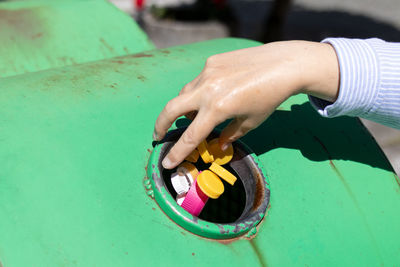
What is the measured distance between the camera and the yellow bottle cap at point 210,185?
2.60ft

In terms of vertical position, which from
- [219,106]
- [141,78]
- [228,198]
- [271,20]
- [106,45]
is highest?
[219,106]

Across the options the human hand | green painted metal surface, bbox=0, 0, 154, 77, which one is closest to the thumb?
the human hand

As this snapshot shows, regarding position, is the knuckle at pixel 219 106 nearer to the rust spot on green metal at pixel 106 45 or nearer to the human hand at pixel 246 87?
the human hand at pixel 246 87

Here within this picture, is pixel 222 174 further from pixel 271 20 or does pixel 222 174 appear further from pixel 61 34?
pixel 271 20

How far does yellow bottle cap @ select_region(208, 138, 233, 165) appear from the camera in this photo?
34.1 inches

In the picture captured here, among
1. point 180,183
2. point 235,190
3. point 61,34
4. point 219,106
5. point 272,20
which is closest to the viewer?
point 219,106

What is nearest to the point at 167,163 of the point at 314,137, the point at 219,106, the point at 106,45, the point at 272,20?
the point at 219,106

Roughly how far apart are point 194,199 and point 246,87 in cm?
26

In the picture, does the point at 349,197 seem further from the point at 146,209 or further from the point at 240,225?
the point at 146,209

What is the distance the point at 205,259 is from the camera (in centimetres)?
76

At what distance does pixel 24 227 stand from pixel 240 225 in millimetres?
401

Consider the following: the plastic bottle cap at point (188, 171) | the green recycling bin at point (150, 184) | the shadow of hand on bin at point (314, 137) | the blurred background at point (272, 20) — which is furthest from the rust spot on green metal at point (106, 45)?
the blurred background at point (272, 20)

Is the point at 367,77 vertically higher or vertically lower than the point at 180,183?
higher

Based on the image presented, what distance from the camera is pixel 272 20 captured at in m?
3.53
